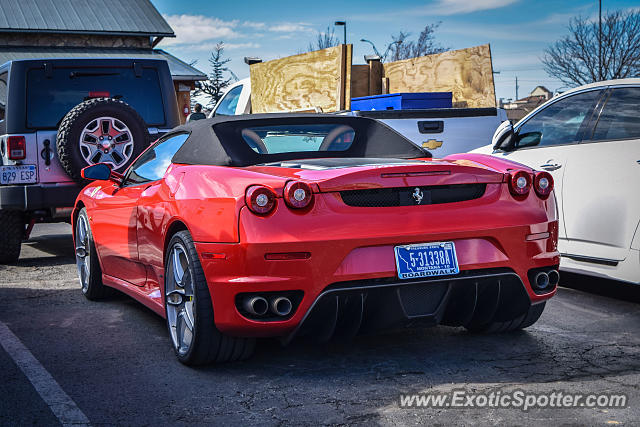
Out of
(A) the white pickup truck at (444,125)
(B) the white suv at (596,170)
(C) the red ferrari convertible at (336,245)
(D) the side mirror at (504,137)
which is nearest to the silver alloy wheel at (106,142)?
(A) the white pickup truck at (444,125)

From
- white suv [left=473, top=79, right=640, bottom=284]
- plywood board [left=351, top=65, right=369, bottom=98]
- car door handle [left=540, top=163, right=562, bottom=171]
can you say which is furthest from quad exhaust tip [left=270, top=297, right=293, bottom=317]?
plywood board [left=351, top=65, right=369, bottom=98]

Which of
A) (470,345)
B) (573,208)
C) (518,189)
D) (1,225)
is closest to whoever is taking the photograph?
(518,189)

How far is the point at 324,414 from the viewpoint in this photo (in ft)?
12.2

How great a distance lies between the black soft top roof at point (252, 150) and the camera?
193 inches

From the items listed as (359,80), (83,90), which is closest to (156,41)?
(359,80)

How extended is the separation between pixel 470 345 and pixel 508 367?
516 millimetres

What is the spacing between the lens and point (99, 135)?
8.33m

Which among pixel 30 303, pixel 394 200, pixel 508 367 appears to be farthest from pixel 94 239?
pixel 508 367

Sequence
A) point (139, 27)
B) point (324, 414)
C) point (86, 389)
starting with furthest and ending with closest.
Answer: point (139, 27) < point (86, 389) < point (324, 414)

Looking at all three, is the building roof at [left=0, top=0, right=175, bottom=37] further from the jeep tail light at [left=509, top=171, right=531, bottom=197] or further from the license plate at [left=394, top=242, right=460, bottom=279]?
the license plate at [left=394, top=242, right=460, bottom=279]

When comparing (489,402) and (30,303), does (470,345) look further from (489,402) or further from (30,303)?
(30,303)

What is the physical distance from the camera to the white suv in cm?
586

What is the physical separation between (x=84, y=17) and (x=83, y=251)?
29958 millimetres

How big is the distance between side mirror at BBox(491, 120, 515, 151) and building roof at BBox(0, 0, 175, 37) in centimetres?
2896
